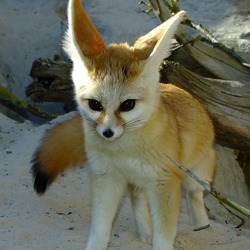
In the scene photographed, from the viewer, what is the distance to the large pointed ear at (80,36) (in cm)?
308

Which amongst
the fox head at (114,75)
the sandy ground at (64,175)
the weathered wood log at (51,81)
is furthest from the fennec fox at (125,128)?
the weathered wood log at (51,81)

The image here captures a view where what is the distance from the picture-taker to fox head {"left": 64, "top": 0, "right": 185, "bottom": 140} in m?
2.93

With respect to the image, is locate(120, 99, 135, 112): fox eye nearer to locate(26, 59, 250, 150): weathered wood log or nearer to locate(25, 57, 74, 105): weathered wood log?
locate(26, 59, 250, 150): weathered wood log

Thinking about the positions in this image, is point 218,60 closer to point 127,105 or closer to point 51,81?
point 51,81

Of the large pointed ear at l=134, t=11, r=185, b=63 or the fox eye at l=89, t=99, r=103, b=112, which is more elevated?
the large pointed ear at l=134, t=11, r=185, b=63

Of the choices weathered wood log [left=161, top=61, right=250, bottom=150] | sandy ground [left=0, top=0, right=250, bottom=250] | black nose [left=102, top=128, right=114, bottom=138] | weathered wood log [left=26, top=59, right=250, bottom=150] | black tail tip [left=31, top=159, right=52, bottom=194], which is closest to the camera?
black nose [left=102, top=128, right=114, bottom=138]

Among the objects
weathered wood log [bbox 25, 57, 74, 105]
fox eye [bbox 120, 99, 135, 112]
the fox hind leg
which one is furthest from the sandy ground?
fox eye [bbox 120, 99, 135, 112]

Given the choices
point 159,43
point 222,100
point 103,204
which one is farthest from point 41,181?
point 222,100

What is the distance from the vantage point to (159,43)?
9.82ft

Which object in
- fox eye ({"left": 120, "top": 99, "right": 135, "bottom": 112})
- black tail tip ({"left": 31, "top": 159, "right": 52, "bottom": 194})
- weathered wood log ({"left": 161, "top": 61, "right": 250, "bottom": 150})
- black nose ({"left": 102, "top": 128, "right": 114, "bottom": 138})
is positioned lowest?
weathered wood log ({"left": 161, "top": 61, "right": 250, "bottom": 150})

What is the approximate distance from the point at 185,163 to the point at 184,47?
4.84 ft

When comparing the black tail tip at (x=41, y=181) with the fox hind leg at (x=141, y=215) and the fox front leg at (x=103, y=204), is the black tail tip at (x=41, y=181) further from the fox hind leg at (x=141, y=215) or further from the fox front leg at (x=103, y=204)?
the fox hind leg at (x=141, y=215)

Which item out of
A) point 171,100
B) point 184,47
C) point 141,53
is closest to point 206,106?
point 184,47

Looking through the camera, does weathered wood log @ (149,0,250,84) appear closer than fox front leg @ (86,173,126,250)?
No
